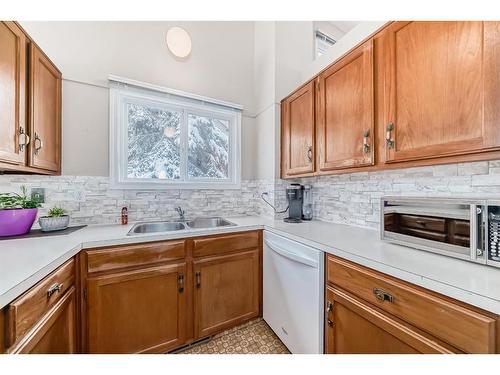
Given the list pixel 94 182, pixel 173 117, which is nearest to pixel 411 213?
pixel 173 117

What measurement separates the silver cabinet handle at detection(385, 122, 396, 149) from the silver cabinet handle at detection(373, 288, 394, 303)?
2.52ft

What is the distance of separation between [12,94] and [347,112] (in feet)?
6.49

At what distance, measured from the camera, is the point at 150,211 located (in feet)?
6.44

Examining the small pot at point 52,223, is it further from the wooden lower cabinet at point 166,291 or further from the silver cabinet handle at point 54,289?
the silver cabinet handle at point 54,289

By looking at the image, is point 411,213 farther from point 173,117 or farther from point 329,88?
point 173,117

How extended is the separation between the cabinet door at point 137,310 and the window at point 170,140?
2.86 ft

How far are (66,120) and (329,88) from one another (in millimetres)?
2117

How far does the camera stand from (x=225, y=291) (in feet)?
5.43

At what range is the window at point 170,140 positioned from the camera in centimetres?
186

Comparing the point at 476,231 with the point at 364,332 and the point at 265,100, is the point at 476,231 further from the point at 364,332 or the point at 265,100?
the point at 265,100

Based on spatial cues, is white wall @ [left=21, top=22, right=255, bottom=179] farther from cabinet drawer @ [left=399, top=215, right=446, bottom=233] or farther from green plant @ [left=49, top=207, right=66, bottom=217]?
cabinet drawer @ [left=399, top=215, right=446, bottom=233]

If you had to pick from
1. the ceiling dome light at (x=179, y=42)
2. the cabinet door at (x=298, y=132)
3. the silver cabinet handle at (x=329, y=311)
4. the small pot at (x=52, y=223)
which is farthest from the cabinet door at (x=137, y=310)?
the ceiling dome light at (x=179, y=42)

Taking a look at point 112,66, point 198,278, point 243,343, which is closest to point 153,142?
point 112,66

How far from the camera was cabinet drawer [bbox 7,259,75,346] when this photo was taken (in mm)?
672
